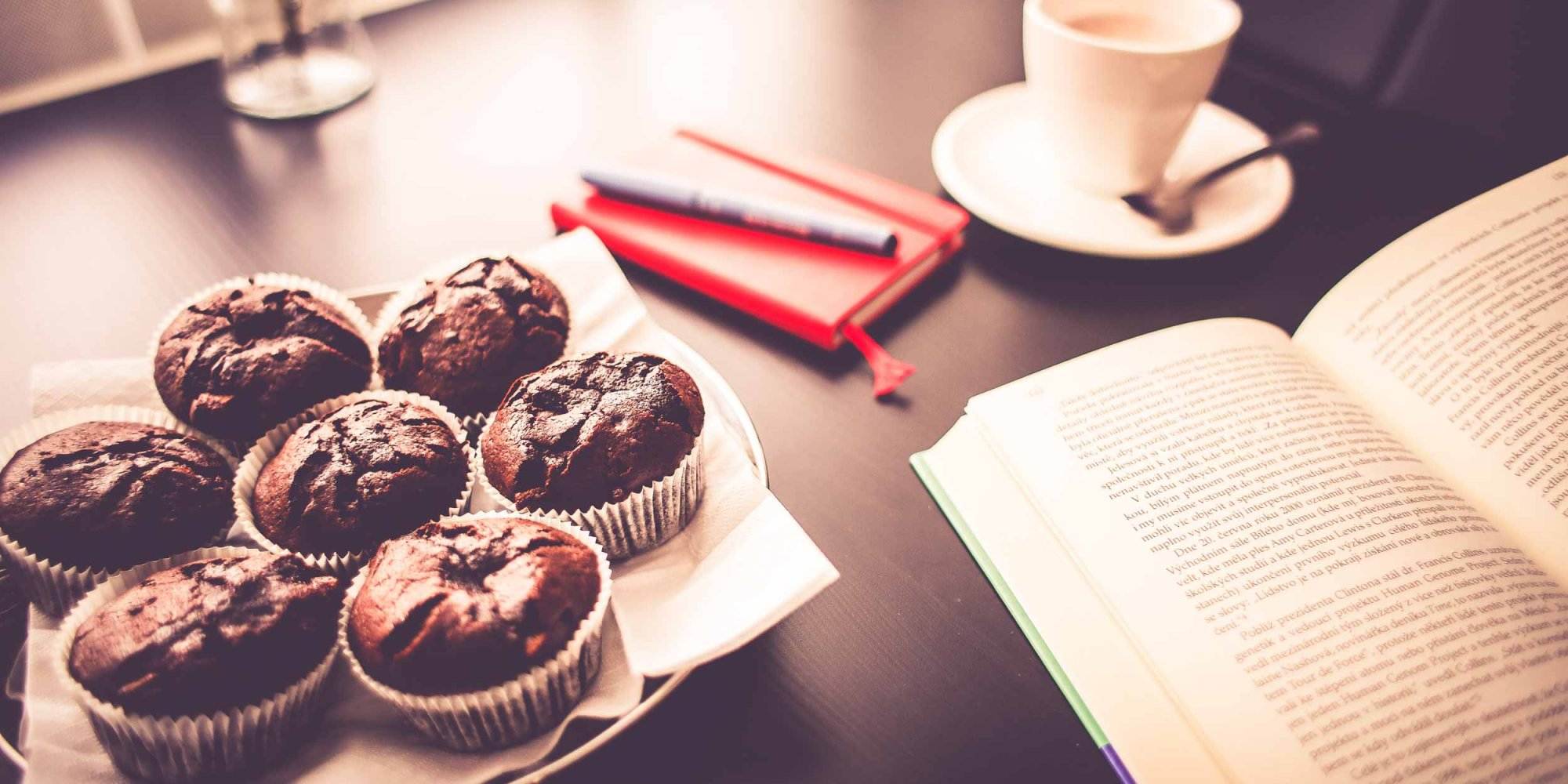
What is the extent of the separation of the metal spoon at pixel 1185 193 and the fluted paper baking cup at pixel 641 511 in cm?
64

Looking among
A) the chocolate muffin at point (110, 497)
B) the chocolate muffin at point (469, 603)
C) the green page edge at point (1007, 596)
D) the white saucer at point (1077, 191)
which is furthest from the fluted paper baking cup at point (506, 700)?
the white saucer at point (1077, 191)

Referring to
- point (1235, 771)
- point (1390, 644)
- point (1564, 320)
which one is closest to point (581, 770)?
point (1235, 771)

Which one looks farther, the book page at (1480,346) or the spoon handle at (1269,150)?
the spoon handle at (1269,150)

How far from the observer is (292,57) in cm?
136

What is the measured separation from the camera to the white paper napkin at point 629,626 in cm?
65

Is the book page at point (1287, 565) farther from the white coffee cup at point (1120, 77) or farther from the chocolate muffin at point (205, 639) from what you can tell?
the chocolate muffin at point (205, 639)

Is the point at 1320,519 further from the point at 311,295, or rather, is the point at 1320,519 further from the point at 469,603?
the point at 311,295

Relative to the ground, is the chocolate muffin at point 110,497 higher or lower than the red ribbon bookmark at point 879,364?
higher

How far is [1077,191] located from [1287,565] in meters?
0.59

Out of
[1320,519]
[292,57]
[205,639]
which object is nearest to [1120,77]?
[1320,519]

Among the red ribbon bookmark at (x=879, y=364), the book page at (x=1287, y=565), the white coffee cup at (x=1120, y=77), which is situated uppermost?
the white coffee cup at (x=1120, y=77)

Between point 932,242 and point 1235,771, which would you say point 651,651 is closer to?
point 1235,771

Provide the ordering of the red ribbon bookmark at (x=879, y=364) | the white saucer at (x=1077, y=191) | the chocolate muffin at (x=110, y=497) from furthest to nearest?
1. the white saucer at (x=1077, y=191)
2. the red ribbon bookmark at (x=879, y=364)
3. the chocolate muffin at (x=110, y=497)

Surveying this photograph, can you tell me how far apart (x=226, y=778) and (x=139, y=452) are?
0.92 feet
